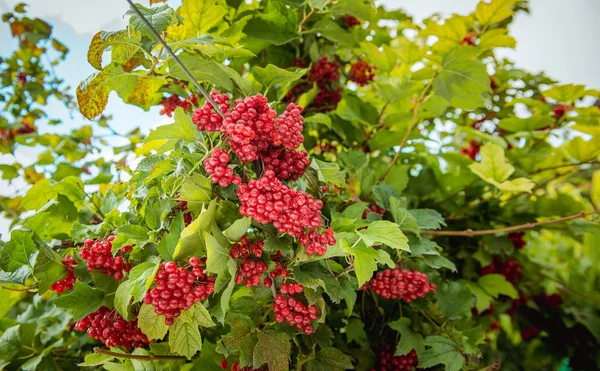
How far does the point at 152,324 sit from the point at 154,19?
1.55ft

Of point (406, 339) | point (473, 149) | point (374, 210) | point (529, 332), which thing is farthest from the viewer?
point (529, 332)

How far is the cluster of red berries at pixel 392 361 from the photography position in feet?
2.89

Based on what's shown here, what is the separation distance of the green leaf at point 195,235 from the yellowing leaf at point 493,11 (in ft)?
3.84

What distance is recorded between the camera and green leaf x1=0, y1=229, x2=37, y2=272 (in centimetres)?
71

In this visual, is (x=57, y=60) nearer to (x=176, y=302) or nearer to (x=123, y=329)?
(x=123, y=329)

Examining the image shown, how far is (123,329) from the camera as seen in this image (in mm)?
708

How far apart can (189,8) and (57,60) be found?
1.46 m

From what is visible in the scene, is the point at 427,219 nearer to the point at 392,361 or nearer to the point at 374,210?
the point at 374,210

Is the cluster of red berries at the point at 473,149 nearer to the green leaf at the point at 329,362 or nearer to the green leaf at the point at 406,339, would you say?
the green leaf at the point at 406,339

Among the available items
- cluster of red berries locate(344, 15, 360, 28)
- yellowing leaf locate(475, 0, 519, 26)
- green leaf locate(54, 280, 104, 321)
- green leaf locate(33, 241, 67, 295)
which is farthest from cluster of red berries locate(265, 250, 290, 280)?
yellowing leaf locate(475, 0, 519, 26)

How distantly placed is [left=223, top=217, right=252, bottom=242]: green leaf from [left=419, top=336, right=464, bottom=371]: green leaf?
1.68 feet

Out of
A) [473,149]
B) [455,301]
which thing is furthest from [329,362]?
[473,149]

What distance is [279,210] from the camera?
0.52 metres

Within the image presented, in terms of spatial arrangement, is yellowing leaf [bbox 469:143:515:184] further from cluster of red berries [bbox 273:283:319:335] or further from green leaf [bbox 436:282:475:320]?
cluster of red berries [bbox 273:283:319:335]
